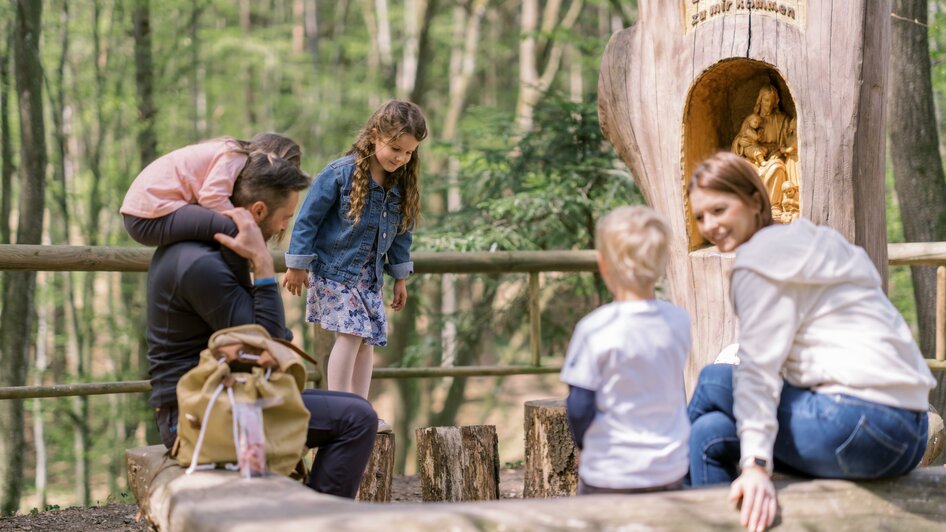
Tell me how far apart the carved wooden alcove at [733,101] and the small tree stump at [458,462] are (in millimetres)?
929

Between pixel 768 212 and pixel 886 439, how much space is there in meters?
0.69

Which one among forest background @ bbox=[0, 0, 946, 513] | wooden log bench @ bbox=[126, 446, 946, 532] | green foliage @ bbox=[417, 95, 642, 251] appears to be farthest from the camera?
forest background @ bbox=[0, 0, 946, 513]

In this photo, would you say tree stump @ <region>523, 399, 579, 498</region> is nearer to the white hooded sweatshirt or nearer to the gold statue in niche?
the gold statue in niche

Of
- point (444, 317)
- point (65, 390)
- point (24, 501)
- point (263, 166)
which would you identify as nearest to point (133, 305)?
point (24, 501)

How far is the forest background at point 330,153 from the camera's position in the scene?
24.6 feet

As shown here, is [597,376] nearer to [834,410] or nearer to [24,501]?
[834,410]

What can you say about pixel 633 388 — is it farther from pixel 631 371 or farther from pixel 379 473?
pixel 379 473

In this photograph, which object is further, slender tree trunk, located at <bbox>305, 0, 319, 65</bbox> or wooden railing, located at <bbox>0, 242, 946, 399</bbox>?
slender tree trunk, located at <bbox>305, 0, 319, 65</bbox>

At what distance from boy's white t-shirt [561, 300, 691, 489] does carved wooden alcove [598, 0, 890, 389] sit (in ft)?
5.30

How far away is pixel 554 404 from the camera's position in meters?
4.45

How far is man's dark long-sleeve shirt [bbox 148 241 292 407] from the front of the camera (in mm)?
2855

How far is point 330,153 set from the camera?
702 inches

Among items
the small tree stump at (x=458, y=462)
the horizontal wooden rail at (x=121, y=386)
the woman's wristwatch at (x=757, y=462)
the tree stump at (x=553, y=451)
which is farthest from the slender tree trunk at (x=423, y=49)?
the woman's wristwatch at (x=757, y=462)

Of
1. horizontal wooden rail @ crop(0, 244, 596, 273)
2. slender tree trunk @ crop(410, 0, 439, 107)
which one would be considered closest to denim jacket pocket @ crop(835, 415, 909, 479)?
horizontal wooden rail @ crop(0, 244, 596, 273)
